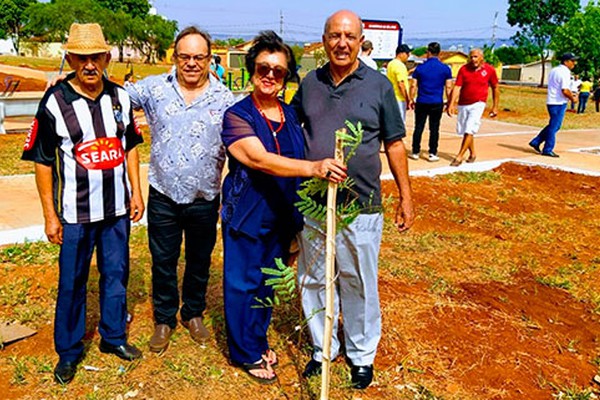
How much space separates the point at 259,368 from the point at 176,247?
0.83 meters

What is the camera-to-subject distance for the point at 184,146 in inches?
120

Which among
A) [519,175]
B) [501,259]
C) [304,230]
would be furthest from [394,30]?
[304,230]

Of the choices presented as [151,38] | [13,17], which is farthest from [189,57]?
[13,17]

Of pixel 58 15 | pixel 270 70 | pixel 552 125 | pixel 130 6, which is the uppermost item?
pixel 130 6

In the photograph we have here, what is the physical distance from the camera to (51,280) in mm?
4211

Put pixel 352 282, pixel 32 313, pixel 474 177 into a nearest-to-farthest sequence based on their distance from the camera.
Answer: pixel 352 282 < pixel 32 313 < pixel 474 177

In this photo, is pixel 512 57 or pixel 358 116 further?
pixel 512 57

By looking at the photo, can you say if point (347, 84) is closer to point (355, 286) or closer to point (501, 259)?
point (355, 286)

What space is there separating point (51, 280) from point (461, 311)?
2.95 metres

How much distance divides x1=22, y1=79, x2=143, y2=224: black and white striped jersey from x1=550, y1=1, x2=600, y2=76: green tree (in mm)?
31661

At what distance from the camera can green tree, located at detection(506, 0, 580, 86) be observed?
167 ft

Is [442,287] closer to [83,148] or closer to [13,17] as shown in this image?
[83,148]

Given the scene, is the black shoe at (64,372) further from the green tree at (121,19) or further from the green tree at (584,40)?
the green tree at (121,19)

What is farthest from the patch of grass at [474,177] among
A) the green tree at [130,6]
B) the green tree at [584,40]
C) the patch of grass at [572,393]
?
the green tree at [130,6]
